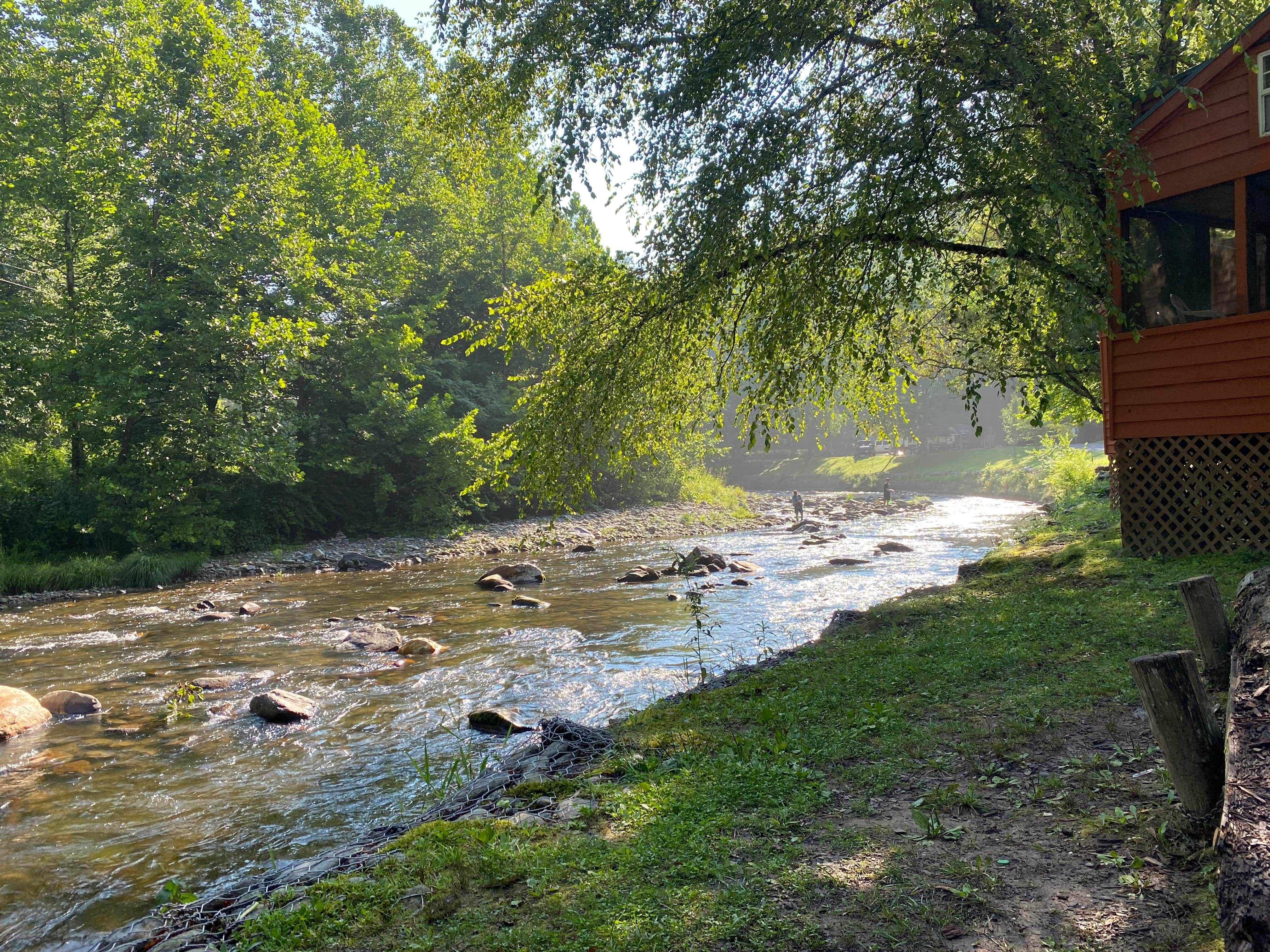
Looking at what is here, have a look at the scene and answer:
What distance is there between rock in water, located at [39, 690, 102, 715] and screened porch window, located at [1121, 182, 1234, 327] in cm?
1378

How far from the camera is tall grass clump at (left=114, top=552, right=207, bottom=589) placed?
62.1 feet

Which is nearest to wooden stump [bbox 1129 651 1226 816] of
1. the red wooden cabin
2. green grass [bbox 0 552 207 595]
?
the red wooden cabin

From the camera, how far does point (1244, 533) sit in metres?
9.96

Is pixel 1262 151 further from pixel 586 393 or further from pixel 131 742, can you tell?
pixel 131 742

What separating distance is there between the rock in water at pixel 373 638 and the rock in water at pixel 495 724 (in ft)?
13.8

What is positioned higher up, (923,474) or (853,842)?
(853,842)

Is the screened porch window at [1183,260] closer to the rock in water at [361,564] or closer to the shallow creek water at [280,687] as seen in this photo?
the shallow creek water at [280,687]

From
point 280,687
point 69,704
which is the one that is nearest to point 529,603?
point 280,687

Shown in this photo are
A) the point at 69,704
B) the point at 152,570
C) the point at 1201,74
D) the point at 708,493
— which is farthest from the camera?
the point at 708,493

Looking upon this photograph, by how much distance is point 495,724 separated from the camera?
820 centimetres

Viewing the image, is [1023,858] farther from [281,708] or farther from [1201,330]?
[1201,330]

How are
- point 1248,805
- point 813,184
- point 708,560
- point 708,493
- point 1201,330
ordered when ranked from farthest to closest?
point 708,493 → point 708,560 → point 1201,330 → point 813,184 → point 1248,805

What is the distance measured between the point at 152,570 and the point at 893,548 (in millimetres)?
19299

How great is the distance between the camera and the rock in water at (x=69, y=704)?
9125 millimetres
